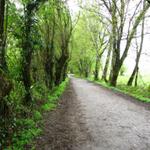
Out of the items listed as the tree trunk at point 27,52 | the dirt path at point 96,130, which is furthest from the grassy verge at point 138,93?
the tree trunk at point 27,52

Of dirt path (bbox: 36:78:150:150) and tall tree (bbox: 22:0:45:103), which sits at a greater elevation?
tall tree (bbox: 22:0:45:103)

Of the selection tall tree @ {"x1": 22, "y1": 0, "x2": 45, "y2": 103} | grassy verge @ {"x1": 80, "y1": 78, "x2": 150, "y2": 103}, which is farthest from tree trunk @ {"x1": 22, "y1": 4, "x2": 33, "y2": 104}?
grassy verge @ {"x1": 80, "y1": 78, "x2": 150, "y2": 103}

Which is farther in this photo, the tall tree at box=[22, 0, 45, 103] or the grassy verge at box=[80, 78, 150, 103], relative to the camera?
the grassy verge at box=[80, 78, 150, 103]

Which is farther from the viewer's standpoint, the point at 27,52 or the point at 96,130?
the point at 27,52

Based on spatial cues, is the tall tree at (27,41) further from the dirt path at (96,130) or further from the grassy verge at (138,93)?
the grassy verge at (138,93)

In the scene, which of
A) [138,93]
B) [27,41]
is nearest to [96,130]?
[27,41]

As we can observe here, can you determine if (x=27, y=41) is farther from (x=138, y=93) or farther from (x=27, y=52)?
(x=138, y=93)

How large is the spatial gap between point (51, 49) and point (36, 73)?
213 cm

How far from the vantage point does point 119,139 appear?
652 cm

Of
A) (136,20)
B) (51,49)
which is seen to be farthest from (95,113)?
(136,20)

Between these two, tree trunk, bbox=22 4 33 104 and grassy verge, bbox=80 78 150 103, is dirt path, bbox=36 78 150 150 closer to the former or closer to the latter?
tree trunk, bbox=22 4 33 104

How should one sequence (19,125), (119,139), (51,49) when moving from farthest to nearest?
(51,49) < (19,125) < (119,139)

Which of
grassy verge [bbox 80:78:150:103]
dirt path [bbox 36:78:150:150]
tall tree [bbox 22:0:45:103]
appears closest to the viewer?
dirt path [bbox 36:78:150:150]

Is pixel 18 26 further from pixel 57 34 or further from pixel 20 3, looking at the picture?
pixel 57 34
